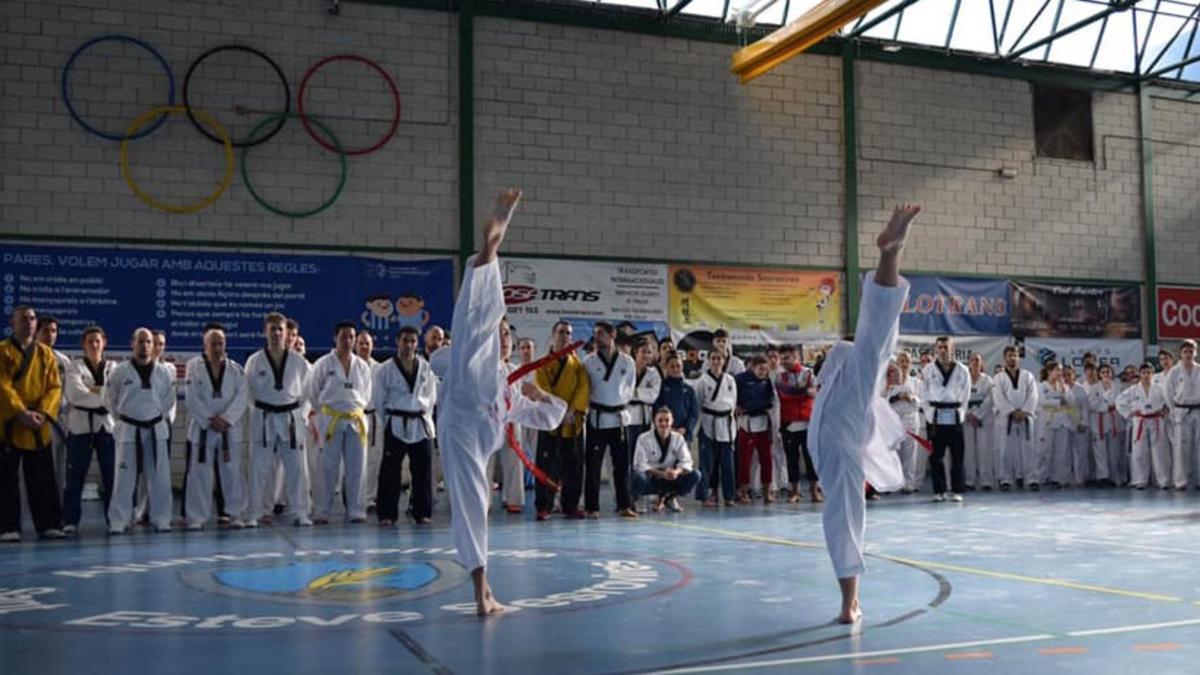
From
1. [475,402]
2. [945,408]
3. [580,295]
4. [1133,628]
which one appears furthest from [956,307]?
[475,402]

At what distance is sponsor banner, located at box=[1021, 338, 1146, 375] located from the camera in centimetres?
1667

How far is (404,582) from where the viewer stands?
5.71m

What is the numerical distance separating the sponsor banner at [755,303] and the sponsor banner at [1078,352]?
10.6ft

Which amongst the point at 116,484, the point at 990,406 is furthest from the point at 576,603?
the point at 990,406

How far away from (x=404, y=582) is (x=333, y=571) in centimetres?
63

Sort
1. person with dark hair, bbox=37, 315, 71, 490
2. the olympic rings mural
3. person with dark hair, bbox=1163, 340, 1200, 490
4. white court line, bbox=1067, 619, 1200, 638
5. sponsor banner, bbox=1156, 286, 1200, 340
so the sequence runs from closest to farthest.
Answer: white court line, bbox=1067, 619, 1200, 638 < person with dark hair, bbox=37, 315, 71, 490 < the olympic rings mural < person with dark hair, bbox=1163, 340, 1200, 490 < sponsor banner, bbox=1156, 286, 1200, 340

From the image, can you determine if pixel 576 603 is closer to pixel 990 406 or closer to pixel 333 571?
pixel 333 571

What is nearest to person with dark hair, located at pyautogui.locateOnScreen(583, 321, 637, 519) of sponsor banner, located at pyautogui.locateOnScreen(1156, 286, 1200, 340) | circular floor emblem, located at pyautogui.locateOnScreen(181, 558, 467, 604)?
circular floor emblem, located at pyautogui.locateOnScreen(181, 558, 467, 604)

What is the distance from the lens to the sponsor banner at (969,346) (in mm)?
15891

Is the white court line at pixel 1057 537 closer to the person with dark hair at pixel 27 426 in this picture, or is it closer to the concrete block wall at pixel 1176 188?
the person with dark hair at pixel 27 426

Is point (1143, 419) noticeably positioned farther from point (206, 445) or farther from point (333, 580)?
point (333, 580)

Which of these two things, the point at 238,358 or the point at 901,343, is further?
the point at 901,343

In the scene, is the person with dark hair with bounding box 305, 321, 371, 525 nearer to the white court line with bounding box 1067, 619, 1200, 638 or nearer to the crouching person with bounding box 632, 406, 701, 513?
the crouching person with bounding box 632, 406, 701, 513

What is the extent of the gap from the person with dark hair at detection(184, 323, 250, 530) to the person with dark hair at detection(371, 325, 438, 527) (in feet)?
3.67
